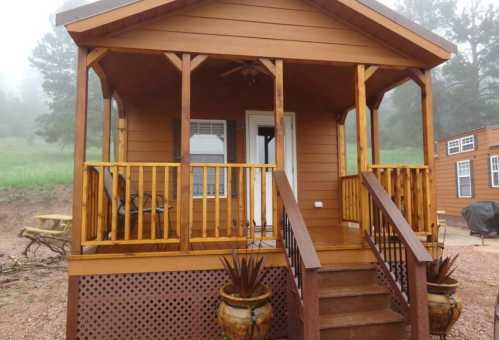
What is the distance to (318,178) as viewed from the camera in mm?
6129

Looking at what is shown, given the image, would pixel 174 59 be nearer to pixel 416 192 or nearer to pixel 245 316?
pixel 245 316

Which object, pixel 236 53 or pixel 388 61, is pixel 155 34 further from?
pixel 388 61

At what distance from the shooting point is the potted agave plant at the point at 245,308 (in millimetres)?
3074

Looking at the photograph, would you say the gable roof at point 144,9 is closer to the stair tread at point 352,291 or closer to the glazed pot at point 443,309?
the glazed pot at point 443,309

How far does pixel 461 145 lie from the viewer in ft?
47.6

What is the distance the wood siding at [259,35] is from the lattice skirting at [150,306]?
7.73 ft

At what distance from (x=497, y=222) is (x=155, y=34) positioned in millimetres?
12023

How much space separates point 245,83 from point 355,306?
3.84 meters

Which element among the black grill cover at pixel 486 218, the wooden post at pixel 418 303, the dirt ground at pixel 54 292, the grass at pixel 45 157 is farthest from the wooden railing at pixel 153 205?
the grass at pixel 45 157

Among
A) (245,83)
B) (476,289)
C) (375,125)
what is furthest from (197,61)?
(476,289)

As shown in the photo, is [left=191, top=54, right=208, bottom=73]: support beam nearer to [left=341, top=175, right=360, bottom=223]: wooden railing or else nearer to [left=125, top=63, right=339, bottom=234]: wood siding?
[left=125, top=63, right=339, bottom=234]: wood siding

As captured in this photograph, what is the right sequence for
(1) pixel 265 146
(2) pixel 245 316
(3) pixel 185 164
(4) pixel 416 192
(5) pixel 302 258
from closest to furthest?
(5) pixel 302 258, (2) pixel 245 316, (3) pixel 185 164, (4) pixel 416 192, (1) pixel 265 146

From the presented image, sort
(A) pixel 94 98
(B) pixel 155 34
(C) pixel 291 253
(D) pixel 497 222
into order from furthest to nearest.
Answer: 1. (A) pixel 94 98
2. (D) pixel 497 222
3. (B) pixel 155 34
4. (C) pixel 291 253

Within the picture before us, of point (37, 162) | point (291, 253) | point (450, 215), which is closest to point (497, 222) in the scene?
point (450, 215)
